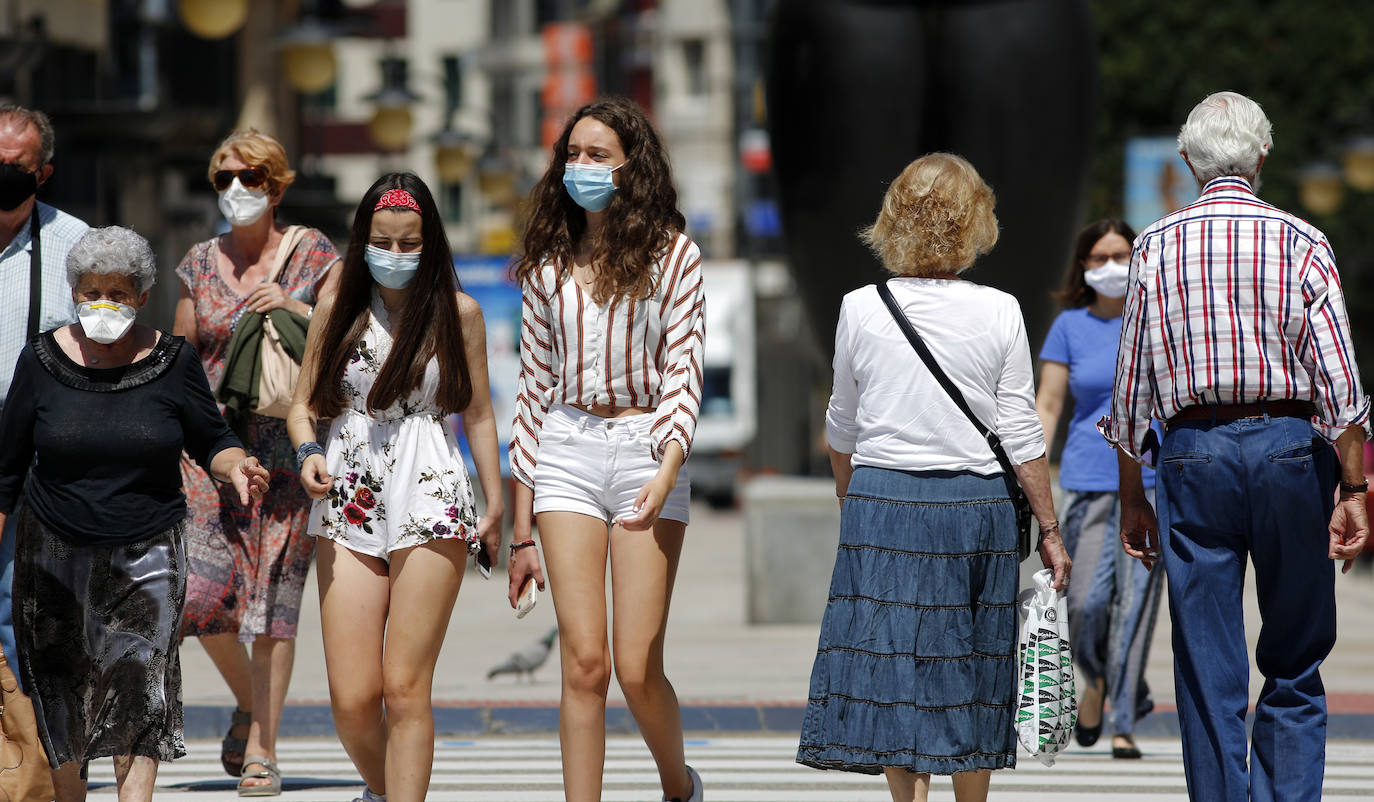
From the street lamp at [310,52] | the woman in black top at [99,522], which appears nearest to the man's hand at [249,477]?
the woman in black top at [99,522]

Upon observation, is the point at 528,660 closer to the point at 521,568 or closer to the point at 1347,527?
the point at 521,568

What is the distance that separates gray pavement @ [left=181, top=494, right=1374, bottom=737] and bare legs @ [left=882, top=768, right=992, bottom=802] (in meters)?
3.75

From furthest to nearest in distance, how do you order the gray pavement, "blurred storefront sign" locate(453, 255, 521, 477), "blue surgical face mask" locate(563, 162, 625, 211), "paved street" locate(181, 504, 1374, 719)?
"blurred storefront sign" locate(453, 255, 521, 477) → "paved street" locate(181, 504, 1374, 719) → the gray pavement → "blue surgical face mask" locate(563, 162, 625, 211)

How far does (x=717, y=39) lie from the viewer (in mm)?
63969

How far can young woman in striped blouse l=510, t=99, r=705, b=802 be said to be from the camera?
571cm

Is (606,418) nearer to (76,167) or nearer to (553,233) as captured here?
(553,233)

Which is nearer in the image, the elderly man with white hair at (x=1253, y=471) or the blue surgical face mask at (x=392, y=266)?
the elderly man with white hair at (x=1253, y=471)

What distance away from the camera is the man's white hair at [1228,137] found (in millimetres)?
5598

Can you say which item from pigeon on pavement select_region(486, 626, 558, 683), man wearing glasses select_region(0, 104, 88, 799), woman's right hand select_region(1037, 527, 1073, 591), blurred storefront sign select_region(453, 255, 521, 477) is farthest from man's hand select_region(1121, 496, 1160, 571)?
blurred storefront sign select_region(453, 255, 521, 477)

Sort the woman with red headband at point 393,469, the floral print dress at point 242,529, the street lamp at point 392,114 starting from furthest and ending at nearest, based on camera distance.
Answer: the street lamp at point 392,114, the floral print dress at point 242,529, the woman with red headband at point 393,469

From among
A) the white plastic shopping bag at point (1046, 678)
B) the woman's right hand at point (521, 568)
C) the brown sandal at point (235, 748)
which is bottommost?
the brown sandal at point (235, 748)

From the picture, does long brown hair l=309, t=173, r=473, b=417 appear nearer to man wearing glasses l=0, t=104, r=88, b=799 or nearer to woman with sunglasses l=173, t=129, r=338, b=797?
man wearing glasses l=0, t=104, r=88, b=799

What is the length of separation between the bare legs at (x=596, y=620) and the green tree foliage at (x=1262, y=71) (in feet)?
110

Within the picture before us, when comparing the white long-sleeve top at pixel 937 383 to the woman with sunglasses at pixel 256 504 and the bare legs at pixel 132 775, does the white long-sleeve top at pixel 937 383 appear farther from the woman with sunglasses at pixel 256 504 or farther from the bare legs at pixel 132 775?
the woman with sunglasses at pixel 256 504
